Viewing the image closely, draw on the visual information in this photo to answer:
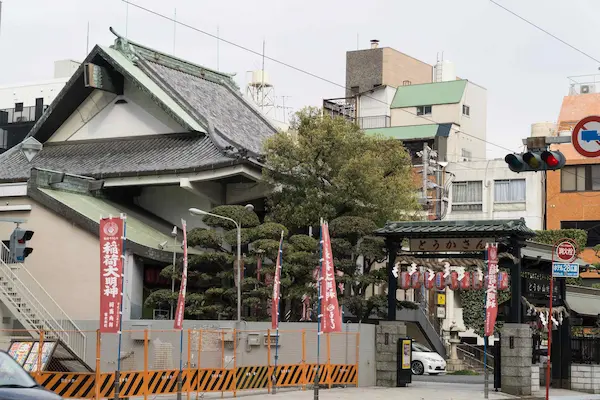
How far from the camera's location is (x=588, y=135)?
21.4 meters

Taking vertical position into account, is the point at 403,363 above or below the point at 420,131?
below

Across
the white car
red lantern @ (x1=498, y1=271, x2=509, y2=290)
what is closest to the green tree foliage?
the white car

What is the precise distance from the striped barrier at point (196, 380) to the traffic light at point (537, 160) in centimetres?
817

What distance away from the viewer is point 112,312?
24.1 m

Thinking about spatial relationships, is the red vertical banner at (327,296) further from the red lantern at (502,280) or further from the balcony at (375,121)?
the balcony at (375,121)

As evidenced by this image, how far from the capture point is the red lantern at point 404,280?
35.5 metres

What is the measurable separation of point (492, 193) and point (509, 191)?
4.11 ft

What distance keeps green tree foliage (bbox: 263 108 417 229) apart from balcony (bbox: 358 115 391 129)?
40178mm

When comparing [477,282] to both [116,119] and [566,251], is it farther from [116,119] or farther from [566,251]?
[116,119]

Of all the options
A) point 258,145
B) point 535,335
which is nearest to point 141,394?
point 535,335

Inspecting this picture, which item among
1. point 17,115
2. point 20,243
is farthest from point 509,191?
point 20,243

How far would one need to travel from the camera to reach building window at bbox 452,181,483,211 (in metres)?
A: 70.4

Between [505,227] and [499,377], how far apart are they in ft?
16.8

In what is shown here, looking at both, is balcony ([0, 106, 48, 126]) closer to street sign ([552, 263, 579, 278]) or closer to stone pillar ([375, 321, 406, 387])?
stone pillar ([375, 321, 406, 387])
